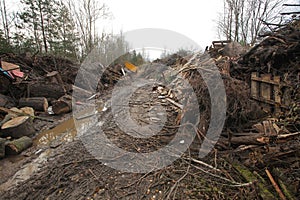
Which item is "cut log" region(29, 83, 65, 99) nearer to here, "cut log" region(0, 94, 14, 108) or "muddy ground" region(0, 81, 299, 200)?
"cut log" region(0, 94, 14, 108)

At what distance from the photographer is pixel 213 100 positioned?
3.73 meters

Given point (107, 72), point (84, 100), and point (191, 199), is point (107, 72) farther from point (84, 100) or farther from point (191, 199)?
point (191, 199)

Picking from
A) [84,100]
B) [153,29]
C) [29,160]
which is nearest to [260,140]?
[29,160]

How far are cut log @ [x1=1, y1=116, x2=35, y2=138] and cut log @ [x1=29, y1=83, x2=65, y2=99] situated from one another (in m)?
2.50

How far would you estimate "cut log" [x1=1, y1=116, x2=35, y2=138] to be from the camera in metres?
4.48

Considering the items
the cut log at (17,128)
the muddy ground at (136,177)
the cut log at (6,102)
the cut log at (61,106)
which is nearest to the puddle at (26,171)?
the muddy ground at (136,177)

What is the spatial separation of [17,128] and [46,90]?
2.99 metres

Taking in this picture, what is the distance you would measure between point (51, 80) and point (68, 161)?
228 inches

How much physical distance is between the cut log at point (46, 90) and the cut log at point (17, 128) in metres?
2.50

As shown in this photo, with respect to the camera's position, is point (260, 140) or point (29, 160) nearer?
point (260, 140)

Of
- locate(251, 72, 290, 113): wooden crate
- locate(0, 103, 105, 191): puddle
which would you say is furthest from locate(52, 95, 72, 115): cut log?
locate(251, 72, 290, 113): wooden crate

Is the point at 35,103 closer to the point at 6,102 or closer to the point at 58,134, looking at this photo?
the point at 6,102

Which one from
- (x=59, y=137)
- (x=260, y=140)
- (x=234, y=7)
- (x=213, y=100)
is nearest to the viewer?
(x=260, y=140)

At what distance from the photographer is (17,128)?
15.0 ft
